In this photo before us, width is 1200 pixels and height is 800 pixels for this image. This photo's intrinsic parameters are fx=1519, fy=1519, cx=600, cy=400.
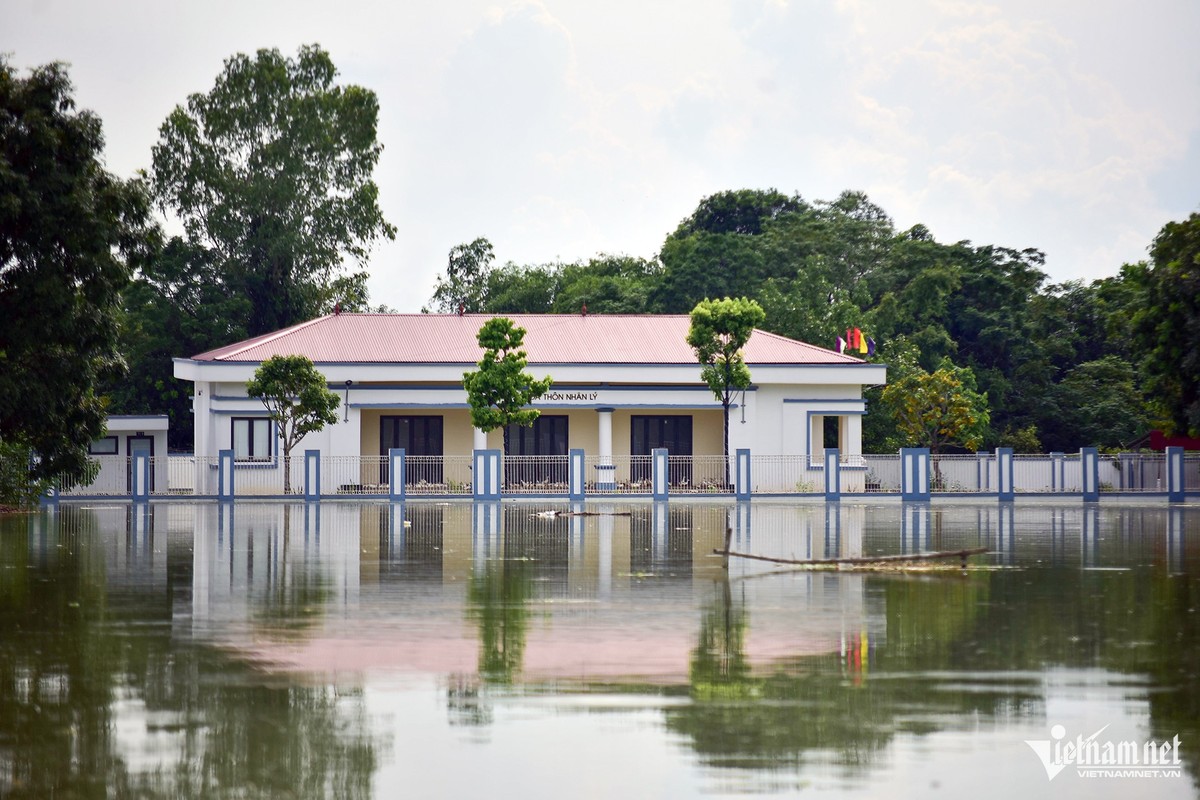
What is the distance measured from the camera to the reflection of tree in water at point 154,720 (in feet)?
25.7

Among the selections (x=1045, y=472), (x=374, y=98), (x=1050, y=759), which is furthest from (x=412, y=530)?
(x=374, y=98)

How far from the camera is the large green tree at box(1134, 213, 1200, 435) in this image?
132 ft

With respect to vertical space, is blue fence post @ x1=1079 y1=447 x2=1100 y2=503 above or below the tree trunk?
below

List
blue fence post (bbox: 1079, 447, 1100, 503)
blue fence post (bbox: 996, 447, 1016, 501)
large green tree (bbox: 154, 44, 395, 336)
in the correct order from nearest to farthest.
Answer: blue fence post (bbox: 996, 447, 1016, 501) < blue fence post (bbox: 1079, 447, 1100, 503) < large green tree (bbox: 154, 44, 395, 336)

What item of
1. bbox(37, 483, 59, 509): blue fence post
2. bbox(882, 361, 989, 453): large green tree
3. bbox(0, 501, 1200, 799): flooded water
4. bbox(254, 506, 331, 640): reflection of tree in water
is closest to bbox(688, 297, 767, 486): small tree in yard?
bbox(882, 361, 989, 453): large green tree

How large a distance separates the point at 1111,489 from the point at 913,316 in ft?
51.7

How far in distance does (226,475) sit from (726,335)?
16046 mm

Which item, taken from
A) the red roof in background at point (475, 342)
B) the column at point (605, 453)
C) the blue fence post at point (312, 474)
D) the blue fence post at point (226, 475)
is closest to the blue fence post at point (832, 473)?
the red roof in background at point (475, 342)

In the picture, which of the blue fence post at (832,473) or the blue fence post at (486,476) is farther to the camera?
the blue fence post at (832,473)

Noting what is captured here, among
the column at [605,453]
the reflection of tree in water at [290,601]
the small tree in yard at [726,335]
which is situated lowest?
the reflection of tree in water at [290,601]

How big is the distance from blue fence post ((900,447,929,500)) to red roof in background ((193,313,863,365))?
516 centimetres

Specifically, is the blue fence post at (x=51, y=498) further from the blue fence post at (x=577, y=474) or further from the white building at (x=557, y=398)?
the blue fence post at (x=577, y=474)

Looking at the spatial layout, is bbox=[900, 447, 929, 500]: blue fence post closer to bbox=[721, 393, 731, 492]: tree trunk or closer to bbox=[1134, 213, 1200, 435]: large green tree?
bbox=[721, 393, 731, 492]: tree trunk

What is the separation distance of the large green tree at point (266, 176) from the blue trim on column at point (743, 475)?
23139mm
